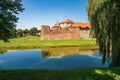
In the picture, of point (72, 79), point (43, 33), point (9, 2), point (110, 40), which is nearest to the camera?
point (9, 2)

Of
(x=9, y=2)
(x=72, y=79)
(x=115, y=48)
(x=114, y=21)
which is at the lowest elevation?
(x=72, y=79)

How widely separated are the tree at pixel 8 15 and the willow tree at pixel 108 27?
6195 mm

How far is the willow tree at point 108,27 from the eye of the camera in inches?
519

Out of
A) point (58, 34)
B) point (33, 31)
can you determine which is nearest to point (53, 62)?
point (58, 34)

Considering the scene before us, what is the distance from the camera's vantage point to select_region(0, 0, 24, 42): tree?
9672 millimetres

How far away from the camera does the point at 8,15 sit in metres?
9.94

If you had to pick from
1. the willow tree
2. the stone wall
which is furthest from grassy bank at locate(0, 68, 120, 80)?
the stone wall

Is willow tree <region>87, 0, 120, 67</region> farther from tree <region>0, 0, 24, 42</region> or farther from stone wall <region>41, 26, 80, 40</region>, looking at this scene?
stone wall <region>41, 26, 80, 40</region>

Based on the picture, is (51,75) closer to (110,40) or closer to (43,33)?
(110,40)

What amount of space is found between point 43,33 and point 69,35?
854 centimetres

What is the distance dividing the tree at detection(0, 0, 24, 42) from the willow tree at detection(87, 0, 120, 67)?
6195mm

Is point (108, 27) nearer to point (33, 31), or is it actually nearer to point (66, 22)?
point (66, 22)

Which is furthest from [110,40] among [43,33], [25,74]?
[43,33]

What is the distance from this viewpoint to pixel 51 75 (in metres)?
11.0
